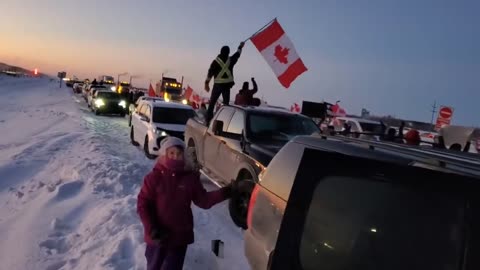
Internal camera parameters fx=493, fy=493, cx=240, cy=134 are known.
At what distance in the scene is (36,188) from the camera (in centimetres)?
918

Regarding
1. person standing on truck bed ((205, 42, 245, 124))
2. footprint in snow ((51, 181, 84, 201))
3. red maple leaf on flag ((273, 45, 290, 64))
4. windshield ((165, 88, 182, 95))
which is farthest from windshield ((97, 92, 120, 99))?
footprint in snow ((51, 181, 84, 201))

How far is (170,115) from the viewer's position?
590 inches

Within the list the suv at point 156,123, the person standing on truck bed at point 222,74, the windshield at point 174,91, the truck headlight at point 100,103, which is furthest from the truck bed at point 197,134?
the windshield at point 174,91

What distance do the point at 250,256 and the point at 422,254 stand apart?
63.8 inches

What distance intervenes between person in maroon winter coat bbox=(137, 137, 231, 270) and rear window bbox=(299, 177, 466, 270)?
190cm

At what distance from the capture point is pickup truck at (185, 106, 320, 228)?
721 centimetres

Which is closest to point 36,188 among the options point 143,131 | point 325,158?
point 143,131

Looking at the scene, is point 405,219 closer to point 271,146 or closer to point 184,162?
point 184,162

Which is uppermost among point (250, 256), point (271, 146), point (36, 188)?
point (271, 146)

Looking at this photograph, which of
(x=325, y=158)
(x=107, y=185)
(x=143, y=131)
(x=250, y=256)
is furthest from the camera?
(x=143, y=131)

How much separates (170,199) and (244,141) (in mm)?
3891

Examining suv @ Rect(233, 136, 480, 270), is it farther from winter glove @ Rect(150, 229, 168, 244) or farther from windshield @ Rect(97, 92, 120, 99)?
windshield @ Rect(97, 92, 120, 99)

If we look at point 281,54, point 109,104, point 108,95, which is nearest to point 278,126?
point 281,54

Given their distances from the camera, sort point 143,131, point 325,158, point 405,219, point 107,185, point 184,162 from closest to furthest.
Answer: point 405,219
point 325,158
point 184,162
point 107,185
point 143,131
